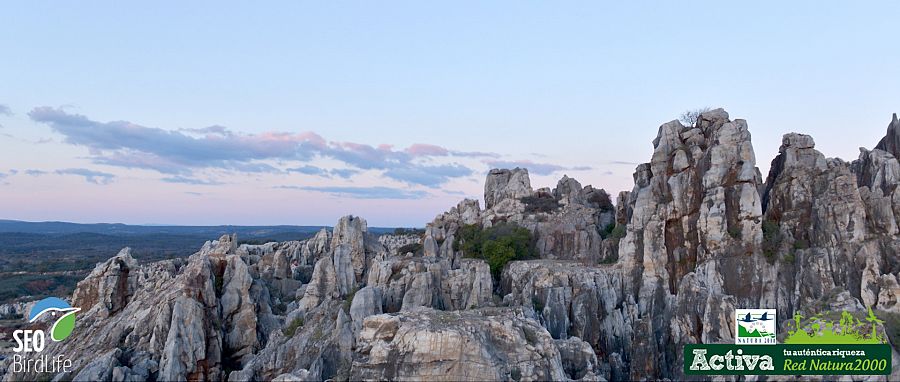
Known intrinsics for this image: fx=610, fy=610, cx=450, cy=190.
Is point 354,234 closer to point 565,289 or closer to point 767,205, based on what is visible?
point 565,289

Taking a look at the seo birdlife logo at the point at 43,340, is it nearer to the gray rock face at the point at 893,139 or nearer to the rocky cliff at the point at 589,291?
the rocky cliff at the point at 589,291

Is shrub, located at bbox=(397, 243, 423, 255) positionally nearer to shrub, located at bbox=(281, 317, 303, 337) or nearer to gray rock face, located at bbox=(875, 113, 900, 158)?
shrub, located at bbox=(281, 317, 303, 337)

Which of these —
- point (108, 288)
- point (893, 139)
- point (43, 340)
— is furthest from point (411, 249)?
point (893, 139)

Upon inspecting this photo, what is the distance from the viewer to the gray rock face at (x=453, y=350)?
84.2 ft

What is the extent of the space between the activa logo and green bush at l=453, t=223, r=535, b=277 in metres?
16.5

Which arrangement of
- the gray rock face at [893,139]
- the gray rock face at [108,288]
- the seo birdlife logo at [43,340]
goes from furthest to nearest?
the gray rock face at [893,139]
the gray rock face at [108,288]
the seo birdlife logo at [43,340]

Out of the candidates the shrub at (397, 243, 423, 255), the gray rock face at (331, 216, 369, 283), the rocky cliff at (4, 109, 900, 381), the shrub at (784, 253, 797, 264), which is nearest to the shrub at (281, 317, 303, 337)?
the rocky cliff at (4, 109, 900, 381)

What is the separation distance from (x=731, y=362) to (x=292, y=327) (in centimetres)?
2364

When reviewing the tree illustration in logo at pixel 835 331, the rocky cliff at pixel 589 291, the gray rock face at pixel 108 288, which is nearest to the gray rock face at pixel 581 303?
the rocky cliff at pixel 589 291

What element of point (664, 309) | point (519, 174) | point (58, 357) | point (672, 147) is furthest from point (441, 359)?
point (519, 174)

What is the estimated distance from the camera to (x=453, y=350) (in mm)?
25906

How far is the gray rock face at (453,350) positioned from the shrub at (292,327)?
8481 mm

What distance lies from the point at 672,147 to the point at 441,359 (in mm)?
25442

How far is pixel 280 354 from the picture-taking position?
31938 mm
